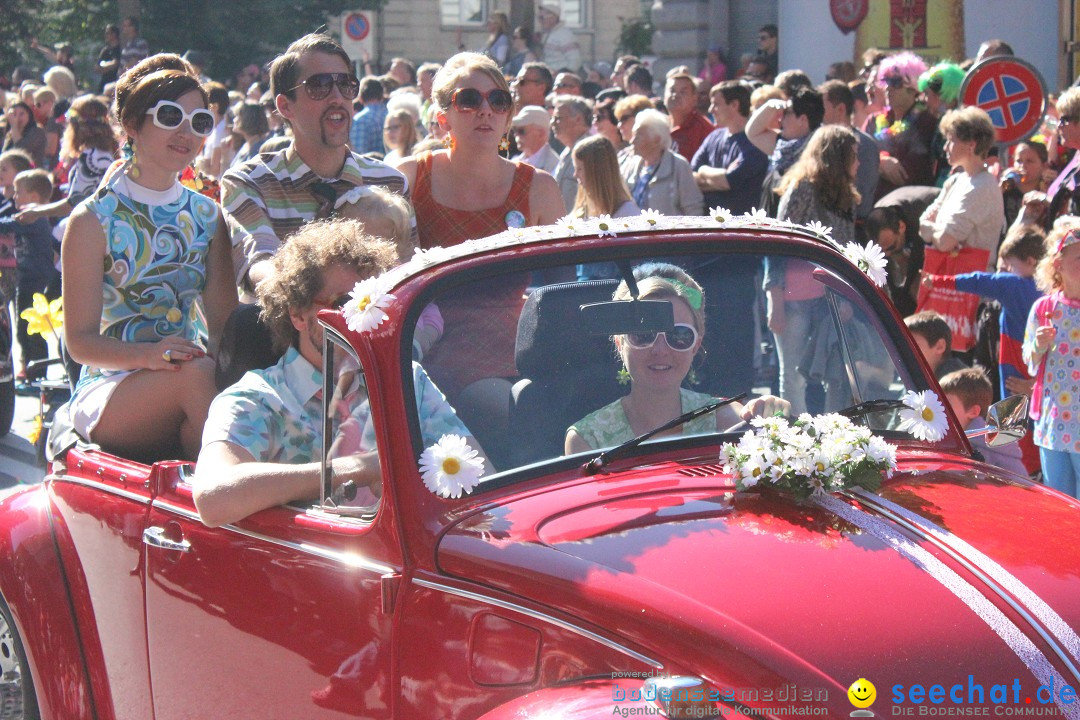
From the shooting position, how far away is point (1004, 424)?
137 inches

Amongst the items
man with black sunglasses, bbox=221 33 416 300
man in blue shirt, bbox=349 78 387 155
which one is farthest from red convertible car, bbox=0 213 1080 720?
man in blue shirt, bbox=349 78 387 155

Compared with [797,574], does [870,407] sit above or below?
above

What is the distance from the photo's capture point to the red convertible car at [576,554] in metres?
2.43

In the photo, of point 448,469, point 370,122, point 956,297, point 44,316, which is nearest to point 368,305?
point 448,469

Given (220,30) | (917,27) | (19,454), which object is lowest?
(19,454)

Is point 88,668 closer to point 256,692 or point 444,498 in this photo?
point 256,692

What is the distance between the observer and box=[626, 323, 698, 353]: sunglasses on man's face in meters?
3.20

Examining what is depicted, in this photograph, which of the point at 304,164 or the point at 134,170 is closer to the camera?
the point at 134,170

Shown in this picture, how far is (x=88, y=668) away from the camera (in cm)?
373

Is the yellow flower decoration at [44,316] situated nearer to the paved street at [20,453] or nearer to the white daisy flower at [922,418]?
the paved street at [20,453]

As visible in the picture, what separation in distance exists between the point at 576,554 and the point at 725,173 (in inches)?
257

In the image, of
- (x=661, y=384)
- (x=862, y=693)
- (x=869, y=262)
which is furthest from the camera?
(x=869, y=262)

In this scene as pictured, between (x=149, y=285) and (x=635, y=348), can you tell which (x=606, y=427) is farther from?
(x=149, y=285)

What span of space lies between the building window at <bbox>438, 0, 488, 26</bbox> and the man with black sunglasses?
123 ft
